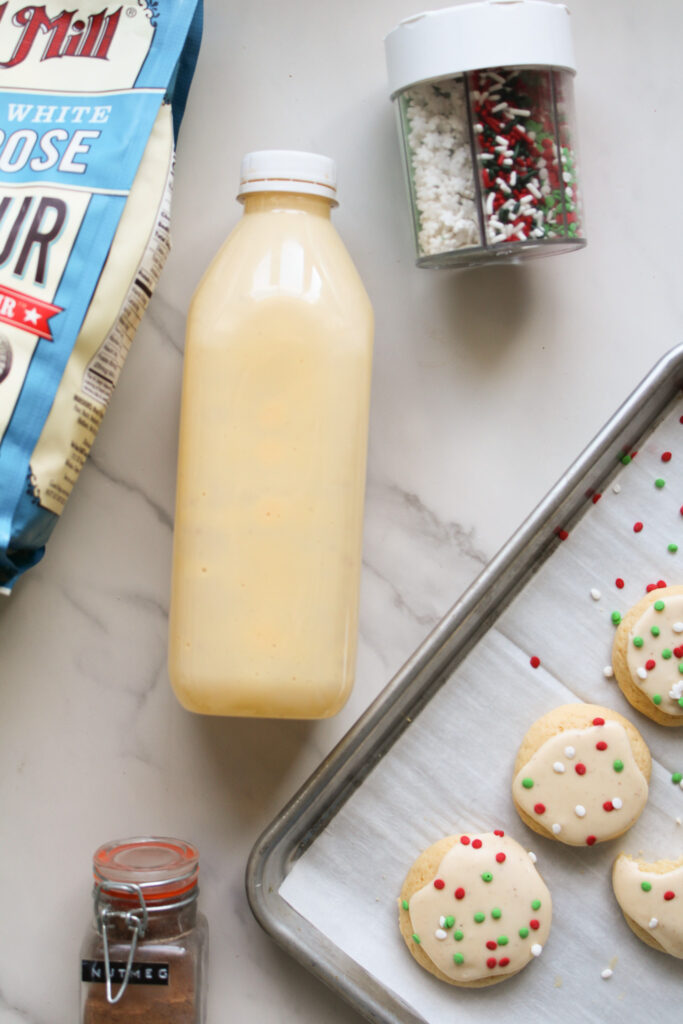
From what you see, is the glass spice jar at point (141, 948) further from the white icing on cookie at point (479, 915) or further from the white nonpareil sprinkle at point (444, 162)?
the white nonpareil sprinkle at point (444, 162)

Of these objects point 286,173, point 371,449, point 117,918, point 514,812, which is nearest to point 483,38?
point 286,173

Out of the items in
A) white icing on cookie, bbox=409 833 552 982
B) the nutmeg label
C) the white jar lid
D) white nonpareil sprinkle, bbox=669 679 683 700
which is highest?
the white jar lid

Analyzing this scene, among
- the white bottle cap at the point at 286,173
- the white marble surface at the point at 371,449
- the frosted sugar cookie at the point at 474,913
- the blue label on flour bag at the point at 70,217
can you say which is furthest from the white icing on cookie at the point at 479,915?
the white bottle cap at the point at 286,173

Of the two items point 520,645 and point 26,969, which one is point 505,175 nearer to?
point 520,645

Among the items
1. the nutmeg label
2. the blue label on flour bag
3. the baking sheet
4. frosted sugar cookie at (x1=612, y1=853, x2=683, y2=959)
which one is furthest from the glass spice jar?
frosted sugar cookie at (x1=612, y1=853, x2=683, y2=959)

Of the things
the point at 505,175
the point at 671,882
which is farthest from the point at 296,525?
the point at 671,882

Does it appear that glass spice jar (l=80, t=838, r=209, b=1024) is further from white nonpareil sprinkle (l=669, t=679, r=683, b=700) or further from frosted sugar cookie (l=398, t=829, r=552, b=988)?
white nonpareil sprinkle (l=669, t=679, r=683, b=700)
